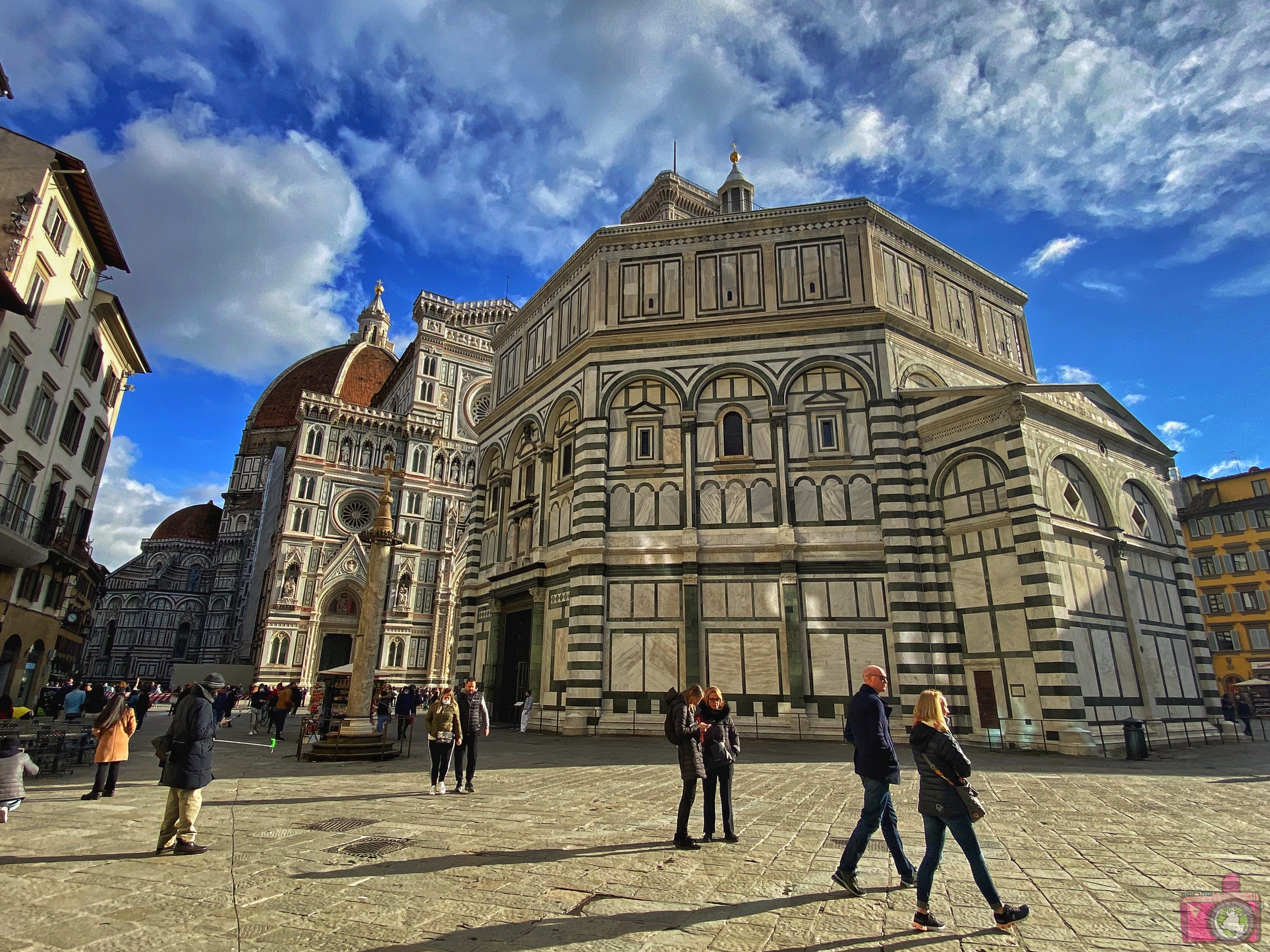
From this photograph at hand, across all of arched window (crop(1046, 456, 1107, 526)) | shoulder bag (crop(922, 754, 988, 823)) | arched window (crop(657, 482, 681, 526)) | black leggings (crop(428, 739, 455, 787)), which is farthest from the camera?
arched window (crop(657, 482, 681, 526))

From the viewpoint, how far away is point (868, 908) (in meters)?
4.82

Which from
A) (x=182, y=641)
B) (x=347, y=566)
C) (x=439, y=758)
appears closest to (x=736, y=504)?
(x=439, y=758)

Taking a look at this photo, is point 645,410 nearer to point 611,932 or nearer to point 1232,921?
point 611,932

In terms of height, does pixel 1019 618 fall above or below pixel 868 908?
above

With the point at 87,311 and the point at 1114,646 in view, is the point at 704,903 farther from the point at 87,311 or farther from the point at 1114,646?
the point at 87,311

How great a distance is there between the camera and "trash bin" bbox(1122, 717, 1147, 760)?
47.4 feet

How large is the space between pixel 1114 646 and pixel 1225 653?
101 ft

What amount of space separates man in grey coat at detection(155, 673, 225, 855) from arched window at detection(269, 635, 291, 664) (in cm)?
3956

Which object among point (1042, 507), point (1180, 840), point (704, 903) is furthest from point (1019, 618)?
point (704, 903)

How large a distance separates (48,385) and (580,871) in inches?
887

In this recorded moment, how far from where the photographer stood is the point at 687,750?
21.9 ft

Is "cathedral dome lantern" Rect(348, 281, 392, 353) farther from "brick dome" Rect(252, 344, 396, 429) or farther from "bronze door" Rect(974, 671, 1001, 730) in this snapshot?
"bronze door" Rect(974, 671, 1001, 730)

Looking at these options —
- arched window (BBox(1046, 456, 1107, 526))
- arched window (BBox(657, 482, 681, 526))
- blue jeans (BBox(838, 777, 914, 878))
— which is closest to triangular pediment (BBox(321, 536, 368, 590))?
arched window (BBox(657, 482, 681, 526))

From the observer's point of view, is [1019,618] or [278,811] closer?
[278,811]
